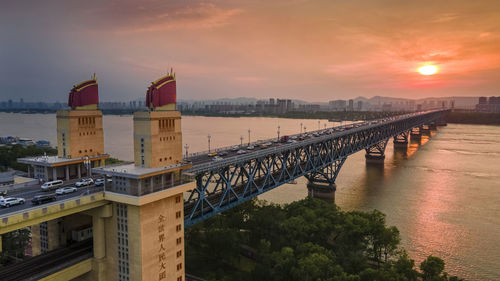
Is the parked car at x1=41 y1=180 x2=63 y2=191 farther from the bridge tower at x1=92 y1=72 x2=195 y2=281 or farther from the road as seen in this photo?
the bridge tower at x1=92 y1=72 x2=195 y2=281

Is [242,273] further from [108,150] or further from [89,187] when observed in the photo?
[108,150]

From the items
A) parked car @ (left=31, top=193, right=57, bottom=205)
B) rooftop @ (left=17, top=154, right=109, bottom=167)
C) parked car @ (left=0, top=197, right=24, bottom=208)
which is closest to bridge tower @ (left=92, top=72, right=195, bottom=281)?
parked car @ (left=31, top=193, right=57, bottom=205)

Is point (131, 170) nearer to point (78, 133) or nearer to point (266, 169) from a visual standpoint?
point (78, 133)

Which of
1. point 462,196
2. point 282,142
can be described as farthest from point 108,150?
point 462,196

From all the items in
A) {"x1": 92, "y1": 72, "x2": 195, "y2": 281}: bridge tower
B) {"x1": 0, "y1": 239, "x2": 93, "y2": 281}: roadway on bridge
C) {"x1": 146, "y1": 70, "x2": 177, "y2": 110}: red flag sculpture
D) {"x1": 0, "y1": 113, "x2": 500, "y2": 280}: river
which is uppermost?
{"x1": 146, "y1": 70, "x2": 177, "y2": 110}: red flag sculpture

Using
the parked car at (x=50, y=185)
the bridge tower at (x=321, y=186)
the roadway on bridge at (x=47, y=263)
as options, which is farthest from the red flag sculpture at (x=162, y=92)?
the bridge tower at (x=321, y=186)

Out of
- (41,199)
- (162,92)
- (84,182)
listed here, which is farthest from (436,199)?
(41,199)

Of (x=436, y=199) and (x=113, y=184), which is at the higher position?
(x=113, y=184)
